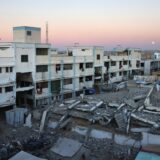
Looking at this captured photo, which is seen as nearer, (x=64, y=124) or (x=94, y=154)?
(x=94, y=154)

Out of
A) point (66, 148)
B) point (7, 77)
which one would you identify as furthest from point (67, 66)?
point (66, 148)

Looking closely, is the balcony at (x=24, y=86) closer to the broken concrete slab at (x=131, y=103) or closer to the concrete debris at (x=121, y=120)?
the broken concrete slab at (x=131, y=103)

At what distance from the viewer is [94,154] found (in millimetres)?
18891

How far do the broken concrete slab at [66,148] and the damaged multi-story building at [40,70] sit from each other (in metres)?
10.9

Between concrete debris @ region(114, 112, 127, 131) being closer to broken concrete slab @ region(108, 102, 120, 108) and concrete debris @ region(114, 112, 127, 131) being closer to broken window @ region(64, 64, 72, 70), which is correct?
broken concrete slab @ region(108, 102, 120, 108)

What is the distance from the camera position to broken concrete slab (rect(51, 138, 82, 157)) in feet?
58.7

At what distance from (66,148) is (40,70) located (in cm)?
1565

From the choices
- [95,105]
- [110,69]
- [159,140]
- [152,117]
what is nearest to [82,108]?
[95,105]

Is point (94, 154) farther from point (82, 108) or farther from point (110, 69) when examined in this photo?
point (110, 69)

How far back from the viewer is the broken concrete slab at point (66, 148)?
17.9m

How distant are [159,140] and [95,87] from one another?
22.6m

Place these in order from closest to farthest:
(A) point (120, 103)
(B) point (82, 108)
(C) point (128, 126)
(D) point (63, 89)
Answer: (C) point (128, 126)
(B) point (82, 108)
(A) point (120, 103)
(D) point (63, 89)

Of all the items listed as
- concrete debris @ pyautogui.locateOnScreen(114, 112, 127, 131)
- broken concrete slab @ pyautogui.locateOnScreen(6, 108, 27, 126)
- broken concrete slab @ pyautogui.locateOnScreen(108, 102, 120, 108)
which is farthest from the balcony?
concrete debris @ pyautogui.locateOnScreen(114, 112, 127, 131)

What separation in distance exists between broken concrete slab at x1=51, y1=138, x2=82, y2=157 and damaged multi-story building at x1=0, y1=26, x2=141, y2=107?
10943 millimetres
